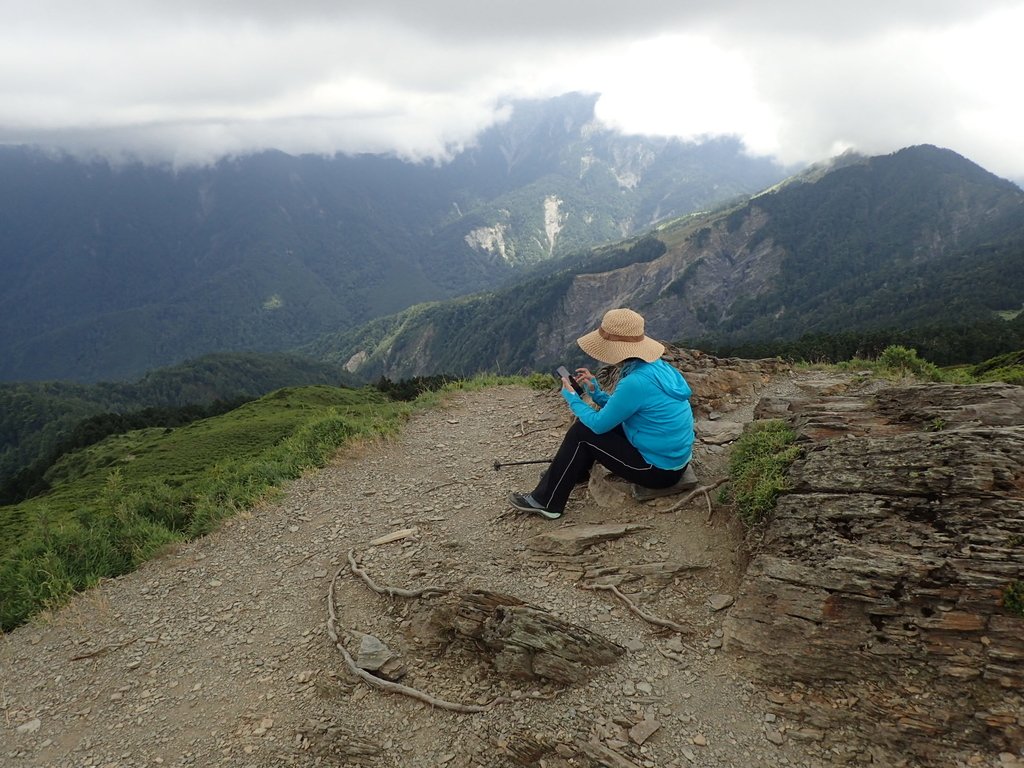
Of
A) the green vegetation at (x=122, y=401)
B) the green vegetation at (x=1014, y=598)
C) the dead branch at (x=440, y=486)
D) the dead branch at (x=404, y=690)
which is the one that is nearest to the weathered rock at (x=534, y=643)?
the dead branch at (x=404, y=690)

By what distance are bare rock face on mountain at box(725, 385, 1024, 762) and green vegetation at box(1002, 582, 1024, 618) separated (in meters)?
0.01

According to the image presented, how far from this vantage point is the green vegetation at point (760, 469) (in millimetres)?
6488

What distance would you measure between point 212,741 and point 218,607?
248 cm

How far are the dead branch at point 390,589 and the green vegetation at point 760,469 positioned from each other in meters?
3.87

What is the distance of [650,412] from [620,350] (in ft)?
2.85

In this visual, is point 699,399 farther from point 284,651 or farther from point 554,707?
point 284,651

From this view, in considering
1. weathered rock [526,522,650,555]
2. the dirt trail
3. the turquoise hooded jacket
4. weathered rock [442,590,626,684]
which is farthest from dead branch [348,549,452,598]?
the turquoise hooded jacket

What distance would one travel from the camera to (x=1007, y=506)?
4.86 meters

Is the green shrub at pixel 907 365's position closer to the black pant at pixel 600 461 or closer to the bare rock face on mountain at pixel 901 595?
the bare rock face on mountain at pixel 901 595

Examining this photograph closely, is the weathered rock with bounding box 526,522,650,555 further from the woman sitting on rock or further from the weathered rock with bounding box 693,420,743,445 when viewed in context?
the weathered rock with bounding box 693,420,743,445

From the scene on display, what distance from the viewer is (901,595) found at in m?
4.88

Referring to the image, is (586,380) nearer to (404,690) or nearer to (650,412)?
(650,412)

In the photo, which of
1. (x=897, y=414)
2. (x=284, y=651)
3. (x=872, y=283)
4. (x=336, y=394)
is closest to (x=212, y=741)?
(x=284, y=651)

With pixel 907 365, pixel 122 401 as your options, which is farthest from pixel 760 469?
pixel 122 401
